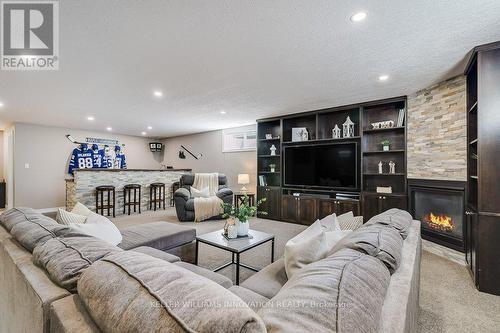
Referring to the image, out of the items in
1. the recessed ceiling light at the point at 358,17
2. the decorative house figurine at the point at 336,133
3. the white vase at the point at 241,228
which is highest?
the recessed ceiling light at the point at 358,17

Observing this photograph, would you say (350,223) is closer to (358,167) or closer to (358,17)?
(358,17)

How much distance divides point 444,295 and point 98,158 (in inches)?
343

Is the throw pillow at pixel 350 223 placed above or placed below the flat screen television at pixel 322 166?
below

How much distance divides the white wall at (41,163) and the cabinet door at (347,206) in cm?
762

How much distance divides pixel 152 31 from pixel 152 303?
86.5 inches

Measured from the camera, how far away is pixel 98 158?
7.48 meters

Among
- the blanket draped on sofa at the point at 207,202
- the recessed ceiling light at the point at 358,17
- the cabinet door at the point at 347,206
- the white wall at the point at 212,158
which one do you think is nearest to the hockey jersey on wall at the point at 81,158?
the white wall at the point at 212,158

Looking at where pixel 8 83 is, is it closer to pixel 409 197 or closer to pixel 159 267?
pixel 159 267

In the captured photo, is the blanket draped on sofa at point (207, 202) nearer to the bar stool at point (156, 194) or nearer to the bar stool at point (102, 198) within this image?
the bar stool at point (156, 194)

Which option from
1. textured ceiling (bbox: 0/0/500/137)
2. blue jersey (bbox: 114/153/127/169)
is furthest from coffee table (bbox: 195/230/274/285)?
blue jersey (bbox: 114/153/127/169)

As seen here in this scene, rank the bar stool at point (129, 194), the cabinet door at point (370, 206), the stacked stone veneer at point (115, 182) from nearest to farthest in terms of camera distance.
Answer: the cabinet door at point (370, 206)
the stacked stone veneer at point (115, 182)
the bar stool at point (129, 194)

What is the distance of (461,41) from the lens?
221 cm

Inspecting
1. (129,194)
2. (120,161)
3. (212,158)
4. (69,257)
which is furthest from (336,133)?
(120,161)

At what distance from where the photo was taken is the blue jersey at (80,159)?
693 cm
